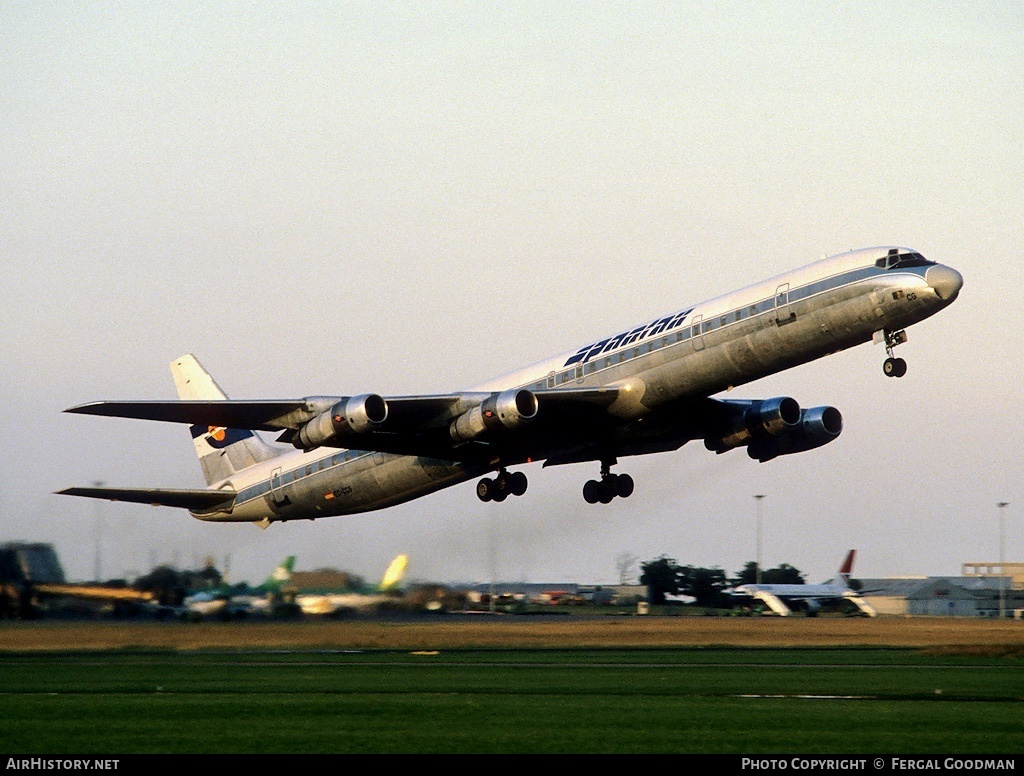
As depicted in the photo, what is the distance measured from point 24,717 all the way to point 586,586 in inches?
1786

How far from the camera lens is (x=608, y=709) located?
75.0 ft

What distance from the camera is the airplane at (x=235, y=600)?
1718 inches

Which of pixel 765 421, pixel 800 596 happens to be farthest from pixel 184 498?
pixel 800 596

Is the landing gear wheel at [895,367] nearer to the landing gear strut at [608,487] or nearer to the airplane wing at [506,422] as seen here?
the airplane wing at [506,422]

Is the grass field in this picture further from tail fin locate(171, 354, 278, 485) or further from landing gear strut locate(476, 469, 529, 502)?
tail fin locate(171, 354, 278, 485)

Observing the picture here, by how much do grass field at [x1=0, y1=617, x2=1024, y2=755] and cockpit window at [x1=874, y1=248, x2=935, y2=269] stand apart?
384 inches

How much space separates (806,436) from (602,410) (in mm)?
7511

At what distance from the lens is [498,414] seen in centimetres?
3538

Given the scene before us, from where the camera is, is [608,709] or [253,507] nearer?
[608,709]

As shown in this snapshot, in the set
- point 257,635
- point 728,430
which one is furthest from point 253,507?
point 728,430

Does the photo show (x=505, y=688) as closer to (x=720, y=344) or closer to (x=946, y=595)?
(x=720, y=344)

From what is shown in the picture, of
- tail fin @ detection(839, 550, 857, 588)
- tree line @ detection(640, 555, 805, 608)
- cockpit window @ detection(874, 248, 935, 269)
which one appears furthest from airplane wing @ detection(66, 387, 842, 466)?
tail fin @ detection(839, 550, 857, 588)
